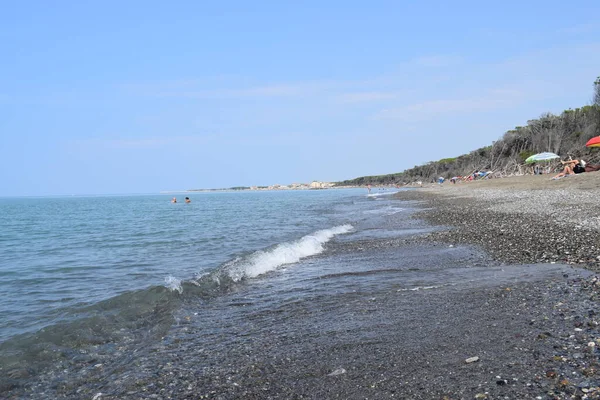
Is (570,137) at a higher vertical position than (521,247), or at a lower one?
higher

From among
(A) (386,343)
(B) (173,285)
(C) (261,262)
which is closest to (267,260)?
(C) (261,262)

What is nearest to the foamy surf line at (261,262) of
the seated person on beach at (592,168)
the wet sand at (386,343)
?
the wet sand at (386,343)

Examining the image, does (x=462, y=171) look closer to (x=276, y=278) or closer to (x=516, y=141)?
(x=516, y=141)

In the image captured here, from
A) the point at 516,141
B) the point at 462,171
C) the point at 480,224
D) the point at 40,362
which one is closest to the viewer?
the point at 40,362

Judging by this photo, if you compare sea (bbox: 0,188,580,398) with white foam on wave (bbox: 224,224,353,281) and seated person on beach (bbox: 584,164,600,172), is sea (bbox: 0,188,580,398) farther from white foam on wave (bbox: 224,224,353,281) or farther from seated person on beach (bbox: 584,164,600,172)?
seated person on beach (bbox: 584,164,600,172)

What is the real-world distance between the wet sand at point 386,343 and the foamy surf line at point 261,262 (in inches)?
70.1

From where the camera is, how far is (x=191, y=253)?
1733 cm

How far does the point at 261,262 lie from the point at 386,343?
8220 mm

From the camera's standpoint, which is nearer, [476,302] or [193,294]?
[476,302]

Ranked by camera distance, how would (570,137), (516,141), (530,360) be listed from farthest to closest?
(516,141) < (570,137) < (530,360)

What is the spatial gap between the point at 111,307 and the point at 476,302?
25.2ft

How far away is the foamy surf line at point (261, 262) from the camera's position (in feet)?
37.2

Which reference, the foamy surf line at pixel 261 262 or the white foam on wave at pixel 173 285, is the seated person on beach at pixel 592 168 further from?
the white foam on wave at pixel 173 285

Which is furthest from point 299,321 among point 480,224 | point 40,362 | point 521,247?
point 480,224
